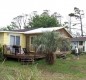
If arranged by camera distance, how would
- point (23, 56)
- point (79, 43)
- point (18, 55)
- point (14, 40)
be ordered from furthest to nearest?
1. point (79, 43)
2. point (14, 40)
3. point (18, 55)
4. point (23, 56)

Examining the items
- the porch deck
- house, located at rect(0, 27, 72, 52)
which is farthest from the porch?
house, located at rect(0, 27, 72, 52)

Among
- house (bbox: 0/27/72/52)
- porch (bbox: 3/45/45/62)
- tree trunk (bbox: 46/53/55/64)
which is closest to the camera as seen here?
tree trunk (bbox: 46/53/55/64)

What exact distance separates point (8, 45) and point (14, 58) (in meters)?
1.74

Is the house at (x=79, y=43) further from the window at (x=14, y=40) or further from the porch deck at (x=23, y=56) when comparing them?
the porch deck at (x=23, y=56)

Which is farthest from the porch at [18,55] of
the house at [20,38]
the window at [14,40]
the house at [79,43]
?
the house at [79,43]

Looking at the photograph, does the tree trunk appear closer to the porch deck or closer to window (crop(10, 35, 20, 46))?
the porch deck

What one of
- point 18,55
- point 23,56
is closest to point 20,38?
point 18,55

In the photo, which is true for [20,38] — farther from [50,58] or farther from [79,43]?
[79,43]

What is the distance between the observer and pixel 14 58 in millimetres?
23141

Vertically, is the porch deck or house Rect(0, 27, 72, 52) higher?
house Rect(0, 27, 72, 52)

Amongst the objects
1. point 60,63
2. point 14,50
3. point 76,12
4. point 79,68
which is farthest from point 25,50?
point 76,12

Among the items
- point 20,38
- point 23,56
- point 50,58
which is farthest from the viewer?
point 20,38

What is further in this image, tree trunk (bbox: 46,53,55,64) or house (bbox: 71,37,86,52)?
house (bbox: 71,37,86,52)

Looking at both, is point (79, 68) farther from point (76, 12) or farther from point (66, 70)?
point (76, 12)
